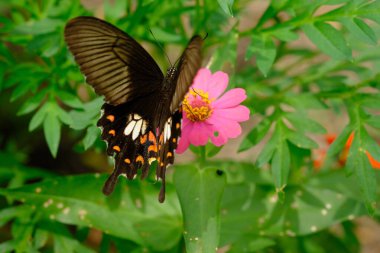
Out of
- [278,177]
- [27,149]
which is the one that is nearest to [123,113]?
[278,177]

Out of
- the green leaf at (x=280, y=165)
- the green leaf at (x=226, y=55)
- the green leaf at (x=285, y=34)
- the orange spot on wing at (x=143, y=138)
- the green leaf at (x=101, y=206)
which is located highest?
the green leaf at (x=285, y=34)

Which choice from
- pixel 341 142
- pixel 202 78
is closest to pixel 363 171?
pixel 341 142

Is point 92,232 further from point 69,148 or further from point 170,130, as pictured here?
point 170,130

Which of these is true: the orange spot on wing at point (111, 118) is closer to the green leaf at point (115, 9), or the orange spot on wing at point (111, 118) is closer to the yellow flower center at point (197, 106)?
the yellow flower center at point (197, 106)

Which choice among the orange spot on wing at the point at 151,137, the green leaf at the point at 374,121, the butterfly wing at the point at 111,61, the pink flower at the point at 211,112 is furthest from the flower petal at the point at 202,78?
the green leaf at the point at 374,121

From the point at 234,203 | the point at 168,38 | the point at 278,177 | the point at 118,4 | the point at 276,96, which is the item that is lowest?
the point at 234,203

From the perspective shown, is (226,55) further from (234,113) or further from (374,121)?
(374,121)
